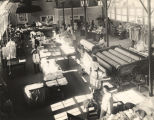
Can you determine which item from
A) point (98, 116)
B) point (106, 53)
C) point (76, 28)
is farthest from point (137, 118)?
point (76, 28)

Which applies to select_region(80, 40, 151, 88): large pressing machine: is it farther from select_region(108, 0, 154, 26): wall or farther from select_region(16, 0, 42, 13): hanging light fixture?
select_region(108, 0, 154, 26): wall

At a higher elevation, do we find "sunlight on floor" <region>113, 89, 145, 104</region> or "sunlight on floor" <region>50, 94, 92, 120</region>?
"sunlight on floor" <region>113, 89, 145, 104</region>

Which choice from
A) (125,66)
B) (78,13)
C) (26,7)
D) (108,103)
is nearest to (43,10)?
(78,13)

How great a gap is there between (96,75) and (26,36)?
1585cm

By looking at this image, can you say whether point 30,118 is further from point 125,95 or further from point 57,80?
point 125,95

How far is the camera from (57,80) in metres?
9.19

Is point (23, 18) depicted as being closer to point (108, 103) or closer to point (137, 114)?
point (108, 103)

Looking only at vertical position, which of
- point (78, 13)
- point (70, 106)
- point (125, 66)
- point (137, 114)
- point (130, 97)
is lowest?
point (70, 106)

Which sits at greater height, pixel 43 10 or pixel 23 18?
pixel 43 10

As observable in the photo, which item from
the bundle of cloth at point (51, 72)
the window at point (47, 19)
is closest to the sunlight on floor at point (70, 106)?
the bundle of cloth at point (51, 72)

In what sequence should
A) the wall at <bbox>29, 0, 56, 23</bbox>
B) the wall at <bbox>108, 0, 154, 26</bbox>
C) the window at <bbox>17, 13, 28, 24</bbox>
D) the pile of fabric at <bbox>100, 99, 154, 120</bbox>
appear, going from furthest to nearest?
the wall at <bbox>29, 0, 56, 23</bbox> < the window at <bbox>17, 13, 28, 24</bbox> < the wall at <bbox>108, 0, 154, 26</bbox> < the pile of fabric at <bbox>100, 99, 154, 120</bbox>

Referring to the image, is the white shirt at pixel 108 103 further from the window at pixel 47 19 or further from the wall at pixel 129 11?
the window at pixel 47 19

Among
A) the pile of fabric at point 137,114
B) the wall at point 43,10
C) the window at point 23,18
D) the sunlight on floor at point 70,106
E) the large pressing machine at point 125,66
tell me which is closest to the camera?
the pile of fabric at point 137,114

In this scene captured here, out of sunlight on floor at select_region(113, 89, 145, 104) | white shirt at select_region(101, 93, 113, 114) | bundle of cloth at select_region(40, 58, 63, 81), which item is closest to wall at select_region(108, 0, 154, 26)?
sunlight on floor at select_region(113, 89, 145, 104)
